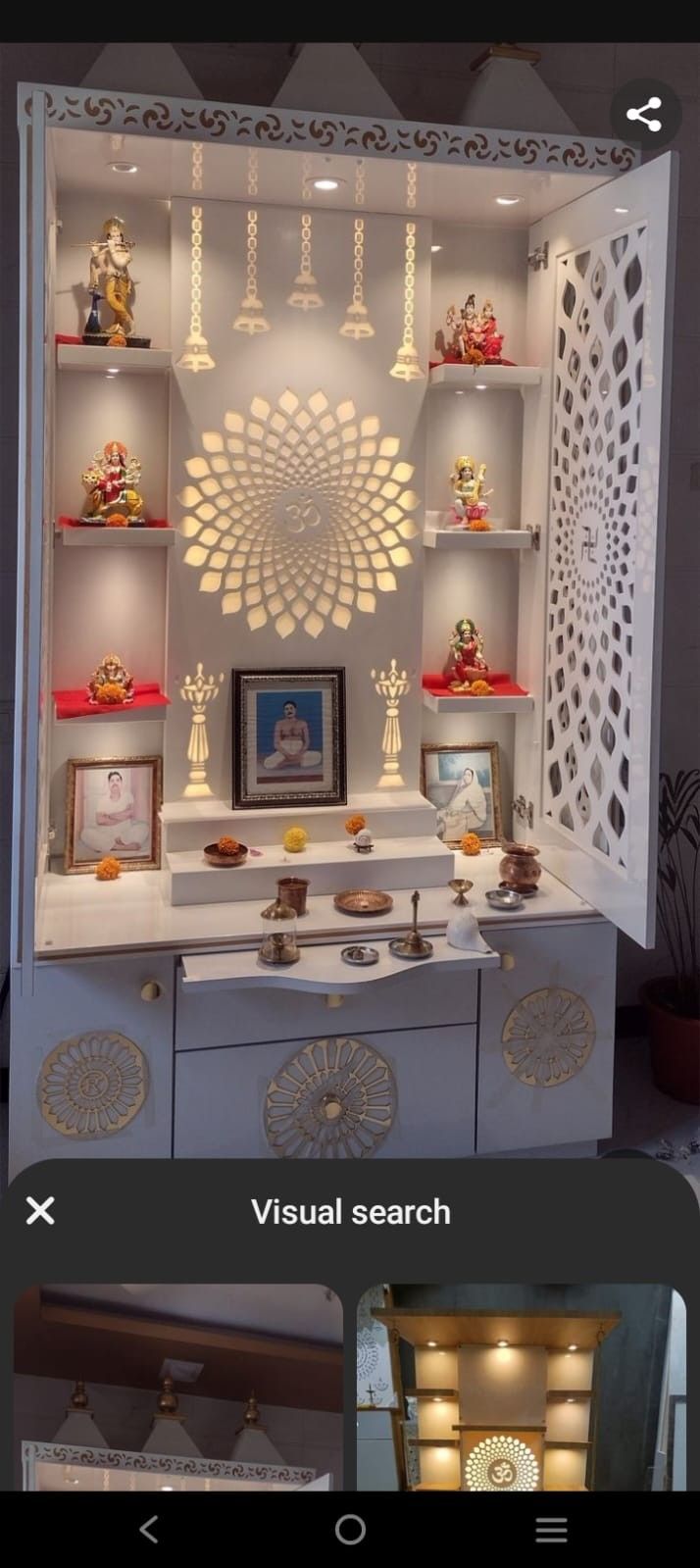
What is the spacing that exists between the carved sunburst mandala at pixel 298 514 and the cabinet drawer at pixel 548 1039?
2.75 ft

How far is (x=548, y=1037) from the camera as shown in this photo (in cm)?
267

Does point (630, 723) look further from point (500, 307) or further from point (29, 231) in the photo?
point (29, 231)

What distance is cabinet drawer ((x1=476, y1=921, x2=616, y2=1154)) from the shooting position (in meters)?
2.63

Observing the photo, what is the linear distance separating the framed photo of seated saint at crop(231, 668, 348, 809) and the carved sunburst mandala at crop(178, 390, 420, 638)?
117 millimetres

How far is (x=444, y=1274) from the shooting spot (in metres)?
1.30

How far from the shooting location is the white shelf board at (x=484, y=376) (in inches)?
109

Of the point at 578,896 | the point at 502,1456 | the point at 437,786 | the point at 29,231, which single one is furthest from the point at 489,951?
the point at 29,231

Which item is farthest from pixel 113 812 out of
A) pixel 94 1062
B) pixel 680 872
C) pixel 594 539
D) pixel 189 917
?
pixel 680 872

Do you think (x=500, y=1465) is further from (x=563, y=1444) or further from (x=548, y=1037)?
(x=548, y=1037)

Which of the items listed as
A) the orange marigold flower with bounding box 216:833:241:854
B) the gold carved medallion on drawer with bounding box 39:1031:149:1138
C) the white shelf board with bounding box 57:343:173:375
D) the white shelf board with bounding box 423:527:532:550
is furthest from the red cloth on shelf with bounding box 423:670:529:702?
the gold carved medallion on drawer with bounding box 39:1031:149:1138

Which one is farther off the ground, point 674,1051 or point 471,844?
point 471,844

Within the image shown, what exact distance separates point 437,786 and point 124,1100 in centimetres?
103

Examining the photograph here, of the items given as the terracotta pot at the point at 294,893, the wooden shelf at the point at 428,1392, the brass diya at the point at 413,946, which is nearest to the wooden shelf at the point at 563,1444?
the wooden shelf at the point at 428,1392

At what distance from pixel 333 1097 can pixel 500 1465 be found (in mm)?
1302
